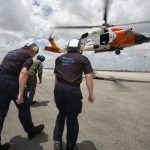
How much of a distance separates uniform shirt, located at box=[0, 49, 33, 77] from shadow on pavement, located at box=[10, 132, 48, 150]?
1.32 meters

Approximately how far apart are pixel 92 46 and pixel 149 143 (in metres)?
17.3

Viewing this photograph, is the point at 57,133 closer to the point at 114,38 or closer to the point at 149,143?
the point at 149,143

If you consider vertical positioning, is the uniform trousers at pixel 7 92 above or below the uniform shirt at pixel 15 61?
below

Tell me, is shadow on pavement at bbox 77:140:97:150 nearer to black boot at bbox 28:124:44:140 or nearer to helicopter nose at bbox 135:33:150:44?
black boot at bbox 28:124:44:140

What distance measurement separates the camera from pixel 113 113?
7234mm

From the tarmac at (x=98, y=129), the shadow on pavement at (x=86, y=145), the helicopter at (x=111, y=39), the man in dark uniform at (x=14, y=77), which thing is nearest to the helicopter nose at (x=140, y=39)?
the helicopter at (x=111, y=39)

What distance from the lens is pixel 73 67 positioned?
3826mm

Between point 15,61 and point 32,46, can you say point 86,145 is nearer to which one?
point 15,61

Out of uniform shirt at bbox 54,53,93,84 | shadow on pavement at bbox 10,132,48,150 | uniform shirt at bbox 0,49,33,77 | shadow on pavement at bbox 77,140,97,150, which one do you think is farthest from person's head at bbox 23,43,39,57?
shadow on pavement at bbox 77,140,97,150

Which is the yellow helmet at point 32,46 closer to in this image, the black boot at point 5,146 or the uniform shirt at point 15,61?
the uniform shirt at point 15,61

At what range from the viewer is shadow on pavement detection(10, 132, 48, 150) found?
442 centimetres

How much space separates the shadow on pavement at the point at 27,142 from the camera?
4418 millimetres

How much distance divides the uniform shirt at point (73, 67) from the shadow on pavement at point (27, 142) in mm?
1452

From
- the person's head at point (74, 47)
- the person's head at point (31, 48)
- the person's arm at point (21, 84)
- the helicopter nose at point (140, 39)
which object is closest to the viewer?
the person's head at point (74, 47)
